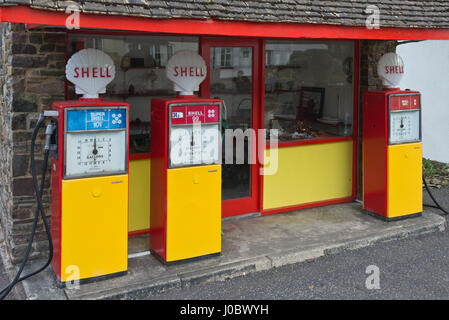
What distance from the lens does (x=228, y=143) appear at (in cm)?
706

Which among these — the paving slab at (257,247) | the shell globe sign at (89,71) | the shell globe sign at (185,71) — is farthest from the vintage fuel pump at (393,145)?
the shell globe sign at (89,71)

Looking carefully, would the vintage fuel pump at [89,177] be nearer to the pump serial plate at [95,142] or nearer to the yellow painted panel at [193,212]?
the pump serial plate at [95,142]

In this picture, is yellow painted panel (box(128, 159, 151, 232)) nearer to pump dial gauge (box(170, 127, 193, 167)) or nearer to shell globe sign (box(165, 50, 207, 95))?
pump dial gauge (box(170, 127, 193, 167))

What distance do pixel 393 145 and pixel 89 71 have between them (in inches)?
156

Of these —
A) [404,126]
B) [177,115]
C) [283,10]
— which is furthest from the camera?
[404,126]

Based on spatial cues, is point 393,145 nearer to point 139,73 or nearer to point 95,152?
point 139,73

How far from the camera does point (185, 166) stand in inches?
215

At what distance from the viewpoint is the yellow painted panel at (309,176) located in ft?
24.1

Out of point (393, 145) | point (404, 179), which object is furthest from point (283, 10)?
point (404, 179)

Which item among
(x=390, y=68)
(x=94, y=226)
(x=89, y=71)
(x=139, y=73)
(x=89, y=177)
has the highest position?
(x=390, y=68)

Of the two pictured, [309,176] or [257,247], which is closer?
[257,247]

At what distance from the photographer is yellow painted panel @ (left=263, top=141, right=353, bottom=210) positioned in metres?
7.36

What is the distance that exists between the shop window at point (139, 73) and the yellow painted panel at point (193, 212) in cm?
110
